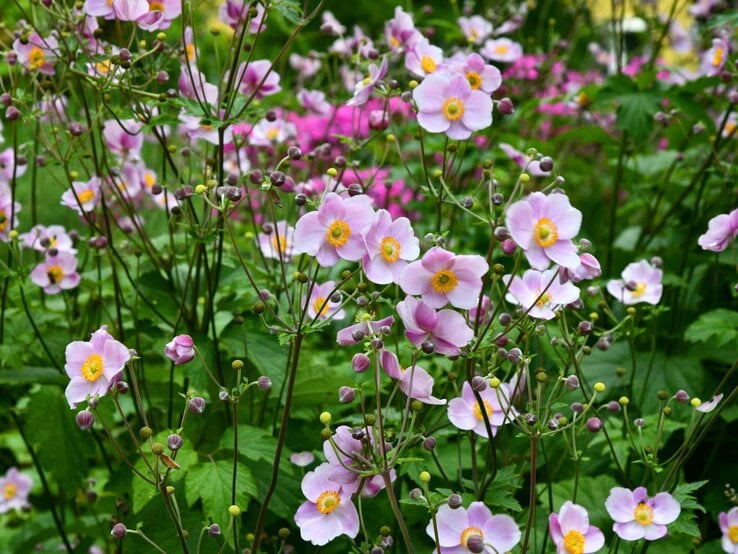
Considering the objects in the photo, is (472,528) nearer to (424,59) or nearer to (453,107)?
(453,107)

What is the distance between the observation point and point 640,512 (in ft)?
5.55

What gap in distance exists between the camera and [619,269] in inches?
123

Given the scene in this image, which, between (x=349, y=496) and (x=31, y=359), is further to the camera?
(x=31, y=359)

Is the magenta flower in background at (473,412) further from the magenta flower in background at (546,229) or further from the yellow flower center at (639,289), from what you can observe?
the yellow flower center at (639,289)

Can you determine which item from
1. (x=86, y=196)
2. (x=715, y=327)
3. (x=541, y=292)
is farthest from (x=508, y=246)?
(x=86, y=196)

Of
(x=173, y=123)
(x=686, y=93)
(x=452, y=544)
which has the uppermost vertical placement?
(x=173, y=123)

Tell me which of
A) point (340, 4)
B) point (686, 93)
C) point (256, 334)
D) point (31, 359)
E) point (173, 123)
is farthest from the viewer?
point (340, 4)

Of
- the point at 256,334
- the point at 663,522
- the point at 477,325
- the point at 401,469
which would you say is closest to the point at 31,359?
the point at 256,334

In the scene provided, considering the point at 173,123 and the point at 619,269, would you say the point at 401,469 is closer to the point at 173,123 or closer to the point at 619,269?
the point at 173,123

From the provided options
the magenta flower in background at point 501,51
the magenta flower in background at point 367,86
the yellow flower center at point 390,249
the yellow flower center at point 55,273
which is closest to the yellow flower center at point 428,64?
the magenta flower in background at point 367,86

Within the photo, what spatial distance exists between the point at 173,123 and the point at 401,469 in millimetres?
950

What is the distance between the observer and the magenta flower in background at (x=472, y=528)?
5.16 ft

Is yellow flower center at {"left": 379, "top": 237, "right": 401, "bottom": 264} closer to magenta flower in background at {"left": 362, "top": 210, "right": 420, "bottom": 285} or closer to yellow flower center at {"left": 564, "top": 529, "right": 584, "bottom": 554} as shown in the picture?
magenta flower in background at {"left": 362, "top": 210, "right": 420, "bottom": 285}

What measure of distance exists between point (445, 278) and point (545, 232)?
190 mm
